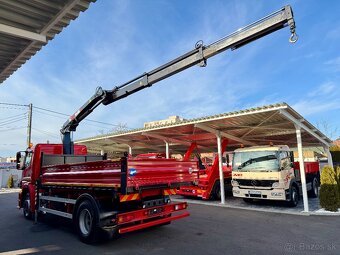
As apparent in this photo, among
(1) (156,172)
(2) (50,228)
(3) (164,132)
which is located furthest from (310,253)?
(3) (164,132)

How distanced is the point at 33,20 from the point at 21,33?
260mm

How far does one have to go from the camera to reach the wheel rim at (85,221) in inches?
251

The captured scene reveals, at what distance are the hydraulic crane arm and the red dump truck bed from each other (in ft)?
8.16

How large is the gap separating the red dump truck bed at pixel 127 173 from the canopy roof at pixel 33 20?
268 cm

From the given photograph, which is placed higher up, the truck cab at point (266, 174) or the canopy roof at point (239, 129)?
the canopy roof at point (239, 129)

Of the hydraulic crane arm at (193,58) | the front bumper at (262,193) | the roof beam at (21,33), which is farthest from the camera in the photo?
the front bumper at (262,193)

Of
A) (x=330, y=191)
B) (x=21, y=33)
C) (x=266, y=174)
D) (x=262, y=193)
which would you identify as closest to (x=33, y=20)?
(x=21, y=33)

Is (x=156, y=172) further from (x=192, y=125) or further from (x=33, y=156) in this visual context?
(x=192, y=125)

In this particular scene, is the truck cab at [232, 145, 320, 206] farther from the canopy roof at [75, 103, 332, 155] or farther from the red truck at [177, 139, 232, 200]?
the red truck at [177, 139, 232, 200]

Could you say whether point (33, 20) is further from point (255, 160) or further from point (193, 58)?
point (255, 160)

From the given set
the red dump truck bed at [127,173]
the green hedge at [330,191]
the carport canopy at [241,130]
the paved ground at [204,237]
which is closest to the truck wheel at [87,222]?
the paved ground at [204,237]

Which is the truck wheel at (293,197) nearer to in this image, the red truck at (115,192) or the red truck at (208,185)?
the red truck at (208,185)

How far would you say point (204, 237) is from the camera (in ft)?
21.6

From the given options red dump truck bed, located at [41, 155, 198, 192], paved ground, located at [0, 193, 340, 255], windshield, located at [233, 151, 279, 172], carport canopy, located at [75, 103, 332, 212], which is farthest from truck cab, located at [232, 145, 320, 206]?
red dump truck bed, located at [41, 155, 198, 192]
